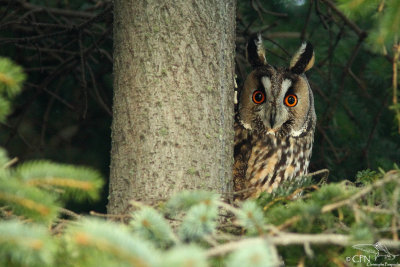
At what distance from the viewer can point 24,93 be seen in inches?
133

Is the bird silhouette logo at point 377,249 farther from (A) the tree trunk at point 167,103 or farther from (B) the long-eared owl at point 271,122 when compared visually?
(B) the long-eared owl at point 271,122

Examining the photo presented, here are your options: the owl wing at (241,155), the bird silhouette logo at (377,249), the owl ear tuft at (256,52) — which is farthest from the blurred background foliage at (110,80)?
the bird silhouette logo at (377,249)

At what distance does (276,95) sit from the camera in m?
2.73

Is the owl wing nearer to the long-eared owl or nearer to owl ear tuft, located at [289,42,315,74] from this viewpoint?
the long-eared owl

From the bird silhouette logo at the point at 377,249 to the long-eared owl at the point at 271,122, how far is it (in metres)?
1.21

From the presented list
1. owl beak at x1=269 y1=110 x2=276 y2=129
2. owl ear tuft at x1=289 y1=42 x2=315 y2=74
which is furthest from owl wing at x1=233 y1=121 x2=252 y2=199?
owl ear tuft at x1=289 y1=42 x2=315 y2=74

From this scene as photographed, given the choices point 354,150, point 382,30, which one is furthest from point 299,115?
point 382,30

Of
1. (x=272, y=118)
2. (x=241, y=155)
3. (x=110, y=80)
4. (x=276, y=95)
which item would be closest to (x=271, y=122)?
(x=272, y=118)

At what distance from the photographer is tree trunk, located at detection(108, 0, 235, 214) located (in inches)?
77.8

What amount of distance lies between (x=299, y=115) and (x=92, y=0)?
1526mm

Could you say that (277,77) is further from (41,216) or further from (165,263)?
(165,263)

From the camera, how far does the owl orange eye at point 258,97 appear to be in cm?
281

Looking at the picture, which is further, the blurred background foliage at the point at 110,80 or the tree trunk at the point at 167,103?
the blurred background foliage at the point at 110,80

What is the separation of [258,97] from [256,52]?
245mm
